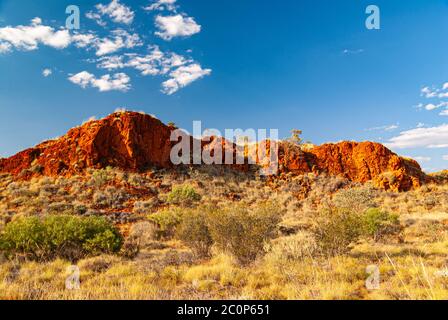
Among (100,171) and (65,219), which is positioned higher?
(100,171)

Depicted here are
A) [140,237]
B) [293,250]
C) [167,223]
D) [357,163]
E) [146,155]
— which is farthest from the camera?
[357,163]

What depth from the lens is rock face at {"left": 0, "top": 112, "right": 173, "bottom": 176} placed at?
28.3 metres

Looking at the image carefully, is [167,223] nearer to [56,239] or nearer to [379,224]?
[56,239]

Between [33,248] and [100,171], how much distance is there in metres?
17.5

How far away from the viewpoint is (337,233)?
9.75 metres

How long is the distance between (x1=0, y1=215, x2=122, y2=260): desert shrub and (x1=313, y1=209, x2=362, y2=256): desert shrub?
7.02m

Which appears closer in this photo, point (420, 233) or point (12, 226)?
point (12, 226)

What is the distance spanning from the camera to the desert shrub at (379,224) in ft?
45.5

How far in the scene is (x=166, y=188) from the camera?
27016mm

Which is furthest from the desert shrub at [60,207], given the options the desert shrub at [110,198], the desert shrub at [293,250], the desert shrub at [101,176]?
the desert shrub at [293,250]

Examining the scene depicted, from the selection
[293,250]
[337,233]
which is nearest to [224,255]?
[293,250]

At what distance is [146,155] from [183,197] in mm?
9174
